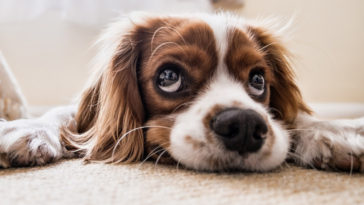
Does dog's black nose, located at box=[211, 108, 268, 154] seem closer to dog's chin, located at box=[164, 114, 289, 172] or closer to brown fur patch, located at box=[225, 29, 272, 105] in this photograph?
dog's chin, located at box=[164, 114, 289, 172]

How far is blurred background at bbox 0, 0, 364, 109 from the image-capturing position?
3.14m

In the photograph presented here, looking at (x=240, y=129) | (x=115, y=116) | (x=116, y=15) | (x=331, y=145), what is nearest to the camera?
(x=240, y=129)

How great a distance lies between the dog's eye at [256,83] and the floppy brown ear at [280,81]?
0.57ft

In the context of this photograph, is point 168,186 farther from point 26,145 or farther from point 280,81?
point 280,81

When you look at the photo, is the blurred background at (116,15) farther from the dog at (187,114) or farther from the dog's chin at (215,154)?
the dog's chin at (215,154)

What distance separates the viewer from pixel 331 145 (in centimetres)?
116

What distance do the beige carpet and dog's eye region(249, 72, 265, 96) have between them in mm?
381

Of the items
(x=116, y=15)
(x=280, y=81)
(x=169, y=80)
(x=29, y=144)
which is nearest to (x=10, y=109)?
(x=29, y=144)

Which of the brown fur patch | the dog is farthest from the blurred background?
the brown fur patch

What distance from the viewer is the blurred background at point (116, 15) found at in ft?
10.3

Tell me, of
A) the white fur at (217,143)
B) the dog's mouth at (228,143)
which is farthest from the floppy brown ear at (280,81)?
the dog's mouth at (228,143)

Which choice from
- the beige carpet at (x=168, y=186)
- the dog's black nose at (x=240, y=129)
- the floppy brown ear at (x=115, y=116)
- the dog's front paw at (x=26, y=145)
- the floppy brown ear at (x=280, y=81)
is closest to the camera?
the beige carpet at (x=168, y=186)

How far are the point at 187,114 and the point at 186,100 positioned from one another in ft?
0.27

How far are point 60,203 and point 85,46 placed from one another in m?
2.59
